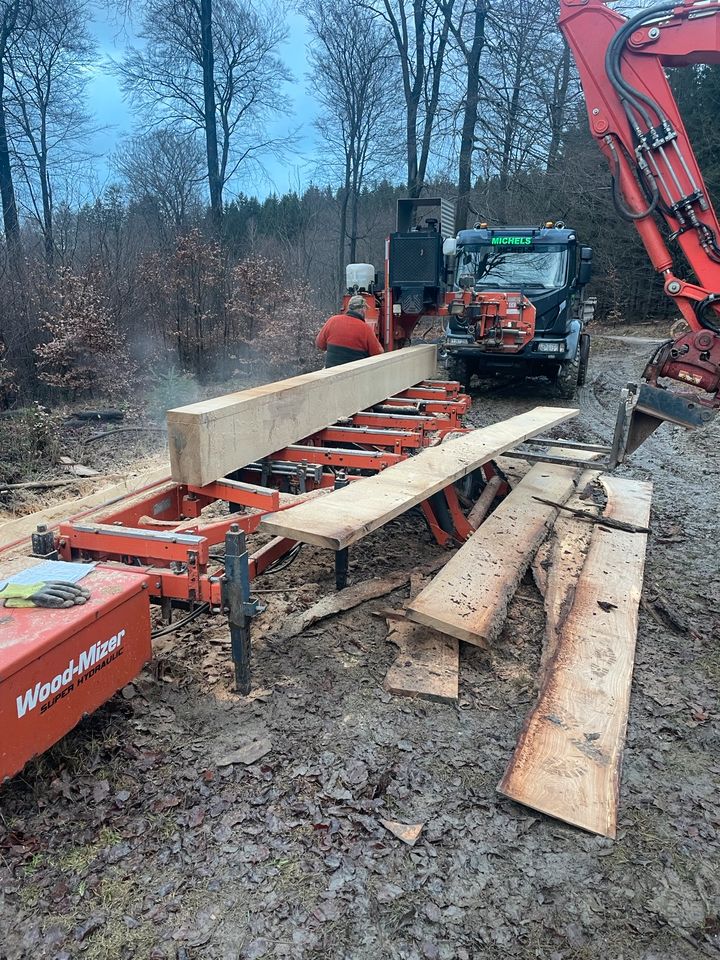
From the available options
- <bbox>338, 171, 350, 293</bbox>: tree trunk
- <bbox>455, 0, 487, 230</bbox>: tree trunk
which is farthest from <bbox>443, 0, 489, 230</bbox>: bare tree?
<bbox>338, 171, 350, 293</bbox>: tree trunk

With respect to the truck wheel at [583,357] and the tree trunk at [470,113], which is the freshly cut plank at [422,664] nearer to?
the truck wheel at [583,357]

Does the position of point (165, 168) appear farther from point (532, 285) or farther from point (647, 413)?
point (647, 413)

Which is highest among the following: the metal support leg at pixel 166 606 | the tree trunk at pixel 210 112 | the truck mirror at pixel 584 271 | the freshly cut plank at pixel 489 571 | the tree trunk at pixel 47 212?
the tree trunk at pixel 210 112

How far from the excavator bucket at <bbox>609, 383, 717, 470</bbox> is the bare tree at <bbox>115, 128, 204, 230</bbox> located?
14.2 m

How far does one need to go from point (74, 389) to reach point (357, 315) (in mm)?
5416

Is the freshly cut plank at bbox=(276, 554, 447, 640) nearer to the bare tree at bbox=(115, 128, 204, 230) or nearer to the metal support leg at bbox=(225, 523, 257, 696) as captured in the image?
the metal support leg at bbox=(225, 523, 257, 696)

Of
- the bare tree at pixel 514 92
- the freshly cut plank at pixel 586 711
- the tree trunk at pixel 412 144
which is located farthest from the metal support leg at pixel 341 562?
the tree trunk at pixel 412 144

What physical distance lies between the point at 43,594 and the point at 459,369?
1018cm

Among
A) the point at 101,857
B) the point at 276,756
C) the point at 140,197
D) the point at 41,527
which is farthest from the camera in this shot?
the point at 140,197

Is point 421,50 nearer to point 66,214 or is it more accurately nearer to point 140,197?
point 140,197

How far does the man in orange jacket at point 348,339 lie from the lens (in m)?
7.22

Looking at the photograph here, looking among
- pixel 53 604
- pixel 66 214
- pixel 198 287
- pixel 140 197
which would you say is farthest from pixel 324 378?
pixel 140 197

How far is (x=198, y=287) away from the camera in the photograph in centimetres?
1265

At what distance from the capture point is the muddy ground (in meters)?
2.21
